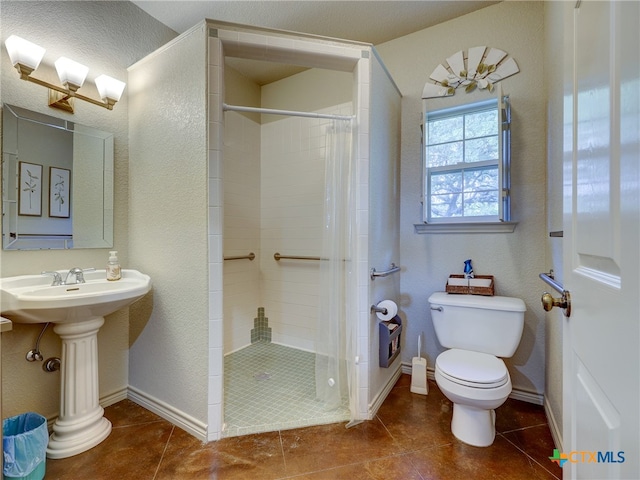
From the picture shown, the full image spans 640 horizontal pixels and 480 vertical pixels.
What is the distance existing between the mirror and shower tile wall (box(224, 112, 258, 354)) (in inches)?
37.6

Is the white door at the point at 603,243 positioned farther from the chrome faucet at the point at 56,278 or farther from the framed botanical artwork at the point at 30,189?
the framed botanical artwork at the point at 30,189

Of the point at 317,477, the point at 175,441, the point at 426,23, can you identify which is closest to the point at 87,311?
the point at 175,441

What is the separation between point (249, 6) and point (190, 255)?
1749 millimetres

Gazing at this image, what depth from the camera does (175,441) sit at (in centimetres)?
154

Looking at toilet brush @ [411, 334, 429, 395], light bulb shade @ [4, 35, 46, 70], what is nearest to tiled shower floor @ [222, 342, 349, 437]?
toilet brush @ [411, 334, 429, 395]

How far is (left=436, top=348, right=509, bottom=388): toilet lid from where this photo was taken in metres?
1.40

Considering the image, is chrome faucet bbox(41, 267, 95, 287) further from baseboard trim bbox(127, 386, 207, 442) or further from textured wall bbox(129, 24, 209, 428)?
baseboard trim bbox(127, 386, 207, 442)

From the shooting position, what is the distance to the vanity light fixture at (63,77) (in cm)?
141

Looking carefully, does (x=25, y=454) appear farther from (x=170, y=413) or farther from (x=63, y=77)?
(x=63, y=77)

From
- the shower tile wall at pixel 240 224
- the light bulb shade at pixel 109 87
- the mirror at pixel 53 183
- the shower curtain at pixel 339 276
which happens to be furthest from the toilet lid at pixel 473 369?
the light bulb shade at pixel 109 87

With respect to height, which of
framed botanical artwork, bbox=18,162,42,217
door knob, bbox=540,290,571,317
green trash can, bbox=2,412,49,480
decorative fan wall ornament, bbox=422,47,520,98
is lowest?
green trash can, bbox=2,412,49,480

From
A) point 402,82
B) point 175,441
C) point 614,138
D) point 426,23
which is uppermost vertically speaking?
point 426,23

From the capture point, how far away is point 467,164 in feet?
6.48

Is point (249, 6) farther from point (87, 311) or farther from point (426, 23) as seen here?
point (87, 311)
